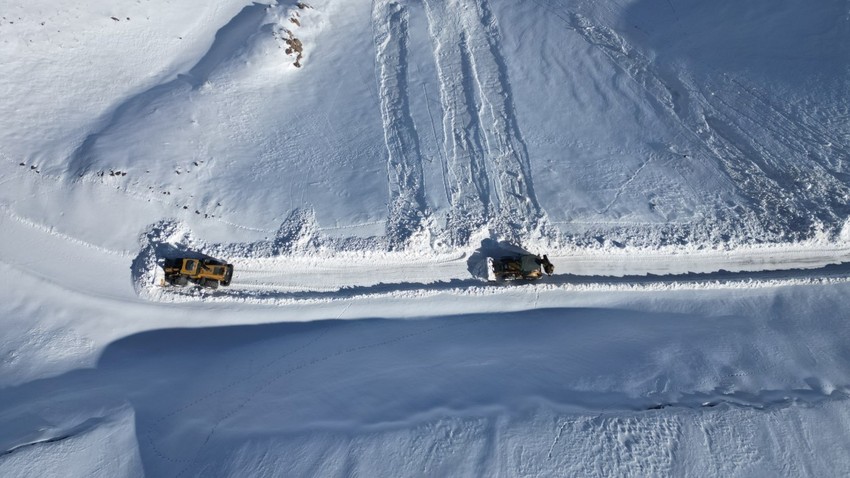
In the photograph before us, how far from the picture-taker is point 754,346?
12820 millimetres

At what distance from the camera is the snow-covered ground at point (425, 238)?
1187cm

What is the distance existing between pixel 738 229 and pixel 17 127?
882 inches

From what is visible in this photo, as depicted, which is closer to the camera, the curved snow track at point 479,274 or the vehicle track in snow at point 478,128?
the curved snow track at point 479,274

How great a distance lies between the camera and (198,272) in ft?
42.4

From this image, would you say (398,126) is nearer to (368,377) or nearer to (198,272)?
(198,272)

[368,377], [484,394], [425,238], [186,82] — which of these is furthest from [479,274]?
[186,82]

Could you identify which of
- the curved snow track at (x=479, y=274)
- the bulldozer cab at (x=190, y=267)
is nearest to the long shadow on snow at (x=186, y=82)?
the bulldozer cab at (x=190, y=267)

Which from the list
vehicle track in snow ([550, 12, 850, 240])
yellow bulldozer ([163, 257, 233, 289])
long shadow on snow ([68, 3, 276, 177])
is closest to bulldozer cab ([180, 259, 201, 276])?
yellow bulldozer ([163, 257, 233, 289])

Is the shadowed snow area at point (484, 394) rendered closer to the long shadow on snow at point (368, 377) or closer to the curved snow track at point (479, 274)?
the long shadow on snow at point (368, 377)

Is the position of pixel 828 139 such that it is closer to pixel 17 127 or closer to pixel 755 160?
pixel 755 160

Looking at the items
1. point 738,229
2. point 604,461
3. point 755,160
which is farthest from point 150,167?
point 755,160

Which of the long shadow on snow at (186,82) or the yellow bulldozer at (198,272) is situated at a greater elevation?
the long shadow on snow at (186,82)

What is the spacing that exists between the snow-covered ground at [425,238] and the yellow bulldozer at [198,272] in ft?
1.74

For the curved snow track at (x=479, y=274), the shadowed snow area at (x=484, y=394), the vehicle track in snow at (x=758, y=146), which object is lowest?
the shadowed snow area at (x=484, y=394)
